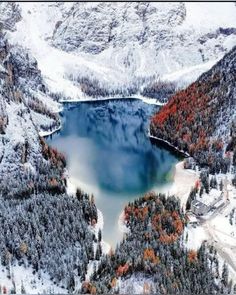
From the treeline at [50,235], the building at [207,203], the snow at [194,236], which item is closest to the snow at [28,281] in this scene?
the treeline at [50,235]

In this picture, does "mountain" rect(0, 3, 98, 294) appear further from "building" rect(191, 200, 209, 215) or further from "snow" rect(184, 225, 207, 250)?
"building" rect(191, 200, 209, 215)

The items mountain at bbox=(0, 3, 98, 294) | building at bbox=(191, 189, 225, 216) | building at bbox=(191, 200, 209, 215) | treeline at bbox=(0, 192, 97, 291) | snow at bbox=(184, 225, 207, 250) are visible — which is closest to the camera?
mountain at bbox=(0, 3, 98, 294)

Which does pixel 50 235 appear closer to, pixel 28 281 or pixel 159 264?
pixel 28 281

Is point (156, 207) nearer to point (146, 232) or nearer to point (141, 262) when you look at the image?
point (146, 232)

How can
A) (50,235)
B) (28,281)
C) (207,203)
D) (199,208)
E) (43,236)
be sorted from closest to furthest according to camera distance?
(28,281) → (43,236) → (50,235) → (199,208) → (207,203)

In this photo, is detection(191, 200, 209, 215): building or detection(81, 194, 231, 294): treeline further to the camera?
detection(191, 200, 209, 215): building

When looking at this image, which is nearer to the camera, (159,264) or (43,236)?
(159,264)

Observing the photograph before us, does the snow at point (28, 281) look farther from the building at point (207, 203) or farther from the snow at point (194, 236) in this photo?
the building at point (207, 203)

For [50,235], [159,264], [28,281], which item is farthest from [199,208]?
[28,281]

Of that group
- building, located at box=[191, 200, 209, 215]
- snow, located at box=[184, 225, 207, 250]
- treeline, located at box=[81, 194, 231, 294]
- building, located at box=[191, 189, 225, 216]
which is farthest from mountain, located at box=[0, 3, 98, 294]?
building, located at box=[191, 189, 225, 216]
